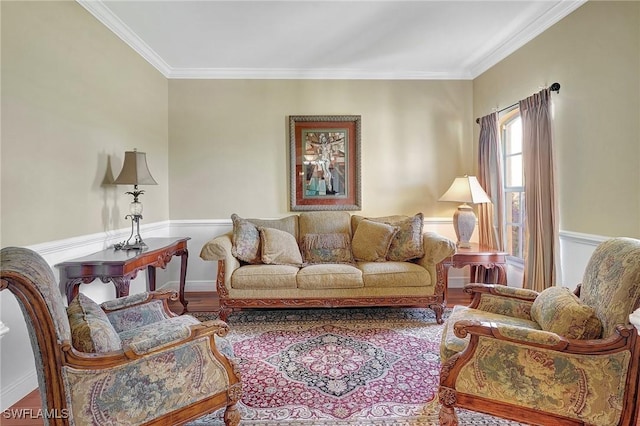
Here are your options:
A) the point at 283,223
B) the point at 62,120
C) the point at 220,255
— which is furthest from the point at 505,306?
the point at 62,120

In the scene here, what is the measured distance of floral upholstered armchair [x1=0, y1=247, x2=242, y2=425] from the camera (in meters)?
1.18

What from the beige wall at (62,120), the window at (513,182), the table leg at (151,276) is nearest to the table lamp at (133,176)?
the beige wall at (62,120)

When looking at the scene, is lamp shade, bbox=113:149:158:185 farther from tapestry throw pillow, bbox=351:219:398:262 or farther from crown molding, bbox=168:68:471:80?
tapestry throw pillow, bbox=351:219:398:262

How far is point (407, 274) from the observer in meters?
3.09

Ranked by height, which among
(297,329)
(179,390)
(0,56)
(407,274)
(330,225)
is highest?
(0,56)

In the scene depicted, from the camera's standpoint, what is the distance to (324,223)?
3.80 metres

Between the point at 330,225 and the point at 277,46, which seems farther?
the point at 330,225

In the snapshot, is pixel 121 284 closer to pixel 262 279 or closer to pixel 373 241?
pixel 262 279

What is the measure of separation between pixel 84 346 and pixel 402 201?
3.51m

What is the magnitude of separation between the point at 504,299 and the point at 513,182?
6.58 ft

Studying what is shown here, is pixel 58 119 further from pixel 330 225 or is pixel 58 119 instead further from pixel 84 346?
pixel 330 225

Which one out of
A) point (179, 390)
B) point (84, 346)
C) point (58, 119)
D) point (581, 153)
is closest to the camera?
point (84, 346)

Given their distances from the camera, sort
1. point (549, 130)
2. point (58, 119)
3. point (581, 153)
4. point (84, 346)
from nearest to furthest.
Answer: point (84, 346) → point (58, 119) → point (581, 153) → point (549, 130)

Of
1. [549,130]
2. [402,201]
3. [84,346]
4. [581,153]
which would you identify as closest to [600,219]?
[581,153]
